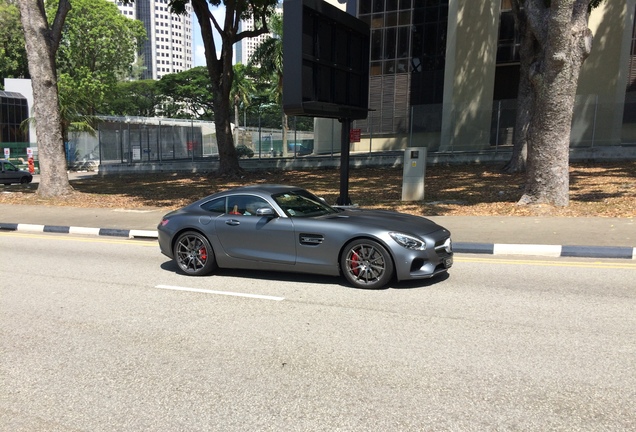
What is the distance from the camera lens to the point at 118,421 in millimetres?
3496

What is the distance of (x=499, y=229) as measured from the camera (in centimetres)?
1052

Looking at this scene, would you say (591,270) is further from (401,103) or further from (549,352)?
(401,103)

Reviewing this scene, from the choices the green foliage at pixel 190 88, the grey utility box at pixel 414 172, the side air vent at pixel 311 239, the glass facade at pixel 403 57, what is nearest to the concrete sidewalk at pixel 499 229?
the grey utility box at pixel 414 172

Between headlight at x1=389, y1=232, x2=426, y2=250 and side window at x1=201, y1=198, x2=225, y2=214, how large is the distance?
2.74 meters

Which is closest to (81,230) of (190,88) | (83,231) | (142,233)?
(83,231)

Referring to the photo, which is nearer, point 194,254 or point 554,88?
point 194,254

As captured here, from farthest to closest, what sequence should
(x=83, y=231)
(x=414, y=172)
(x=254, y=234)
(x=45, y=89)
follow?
1. (x=45, y=89)
2. (x=414, y=172)
3. (x=83, y=231)
4. (x=254, y=234)

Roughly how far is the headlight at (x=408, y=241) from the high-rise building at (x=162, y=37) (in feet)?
549

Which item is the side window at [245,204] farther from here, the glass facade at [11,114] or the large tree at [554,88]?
the glass facade at [11,114]

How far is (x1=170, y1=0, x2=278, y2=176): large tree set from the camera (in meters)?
22.7

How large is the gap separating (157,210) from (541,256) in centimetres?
1093

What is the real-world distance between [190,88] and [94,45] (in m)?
11.5

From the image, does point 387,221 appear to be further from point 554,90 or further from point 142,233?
point 554,90

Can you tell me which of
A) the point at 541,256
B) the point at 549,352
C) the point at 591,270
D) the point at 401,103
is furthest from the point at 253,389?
the point at 401,103
